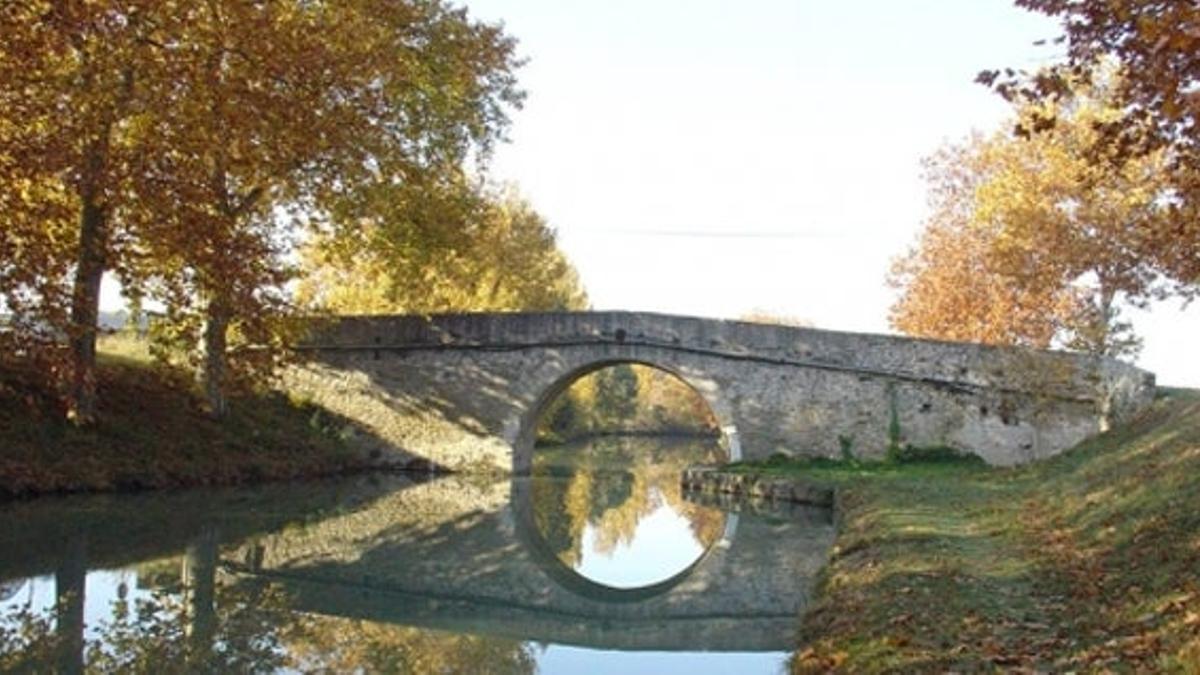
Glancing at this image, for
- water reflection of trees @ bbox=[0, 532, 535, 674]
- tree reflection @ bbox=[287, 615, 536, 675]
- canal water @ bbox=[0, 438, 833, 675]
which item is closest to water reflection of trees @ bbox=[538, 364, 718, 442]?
canal water @ bbox=[0, 438, 833, 675]

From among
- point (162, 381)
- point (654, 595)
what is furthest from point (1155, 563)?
point (162, 381)

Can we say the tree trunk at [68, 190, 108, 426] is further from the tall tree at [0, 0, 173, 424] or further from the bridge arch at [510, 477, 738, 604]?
the bridge arch at [510, 477, 738, 604]

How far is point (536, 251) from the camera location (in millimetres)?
37438

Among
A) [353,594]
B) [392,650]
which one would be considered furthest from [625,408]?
[392,650]

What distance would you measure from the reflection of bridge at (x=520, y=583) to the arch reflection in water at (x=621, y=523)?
348 mm

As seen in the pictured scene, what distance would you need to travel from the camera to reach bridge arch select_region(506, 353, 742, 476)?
80.6 ft

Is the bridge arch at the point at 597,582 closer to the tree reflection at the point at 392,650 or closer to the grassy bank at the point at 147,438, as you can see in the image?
the tree reflection at the point at 392,650

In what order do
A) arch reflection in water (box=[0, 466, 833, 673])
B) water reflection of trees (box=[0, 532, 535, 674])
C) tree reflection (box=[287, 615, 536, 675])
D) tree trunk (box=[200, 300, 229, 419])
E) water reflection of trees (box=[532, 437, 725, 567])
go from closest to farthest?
water reflection of trees (box=[0, 532, 535, 674])
tree reflection (box=[287, 615, 536, 675])
arch reflection in water (box=[0, 466, 833, 673])
water reflection of trees (box=[532, 437, 725, 567])
tree trunk (box=[200, 300, 229, 419])

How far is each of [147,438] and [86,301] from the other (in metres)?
6.43

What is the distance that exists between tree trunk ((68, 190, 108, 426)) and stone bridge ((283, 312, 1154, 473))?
726 centimetres

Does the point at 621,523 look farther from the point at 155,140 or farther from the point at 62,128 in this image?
the point at 62,128

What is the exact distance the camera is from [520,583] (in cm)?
1190

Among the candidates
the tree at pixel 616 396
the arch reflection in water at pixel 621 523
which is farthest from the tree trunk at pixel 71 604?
the tree at pixel 616 396

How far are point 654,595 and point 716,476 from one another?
10490 millimetres
